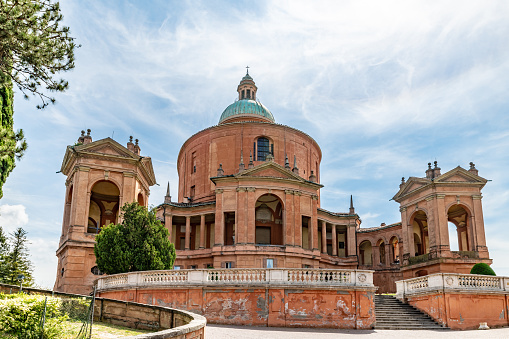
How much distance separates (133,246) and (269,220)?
1698 centimetres

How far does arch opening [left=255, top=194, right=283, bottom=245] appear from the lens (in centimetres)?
3975

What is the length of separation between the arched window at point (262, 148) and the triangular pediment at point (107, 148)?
43.5ft

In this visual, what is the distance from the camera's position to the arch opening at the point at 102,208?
39622mm

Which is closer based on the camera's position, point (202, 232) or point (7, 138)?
point (7, 138)

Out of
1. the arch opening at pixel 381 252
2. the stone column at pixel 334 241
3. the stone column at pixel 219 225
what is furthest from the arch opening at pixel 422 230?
the stone column at pixel 219 225

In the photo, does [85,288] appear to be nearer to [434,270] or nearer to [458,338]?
[458,338]

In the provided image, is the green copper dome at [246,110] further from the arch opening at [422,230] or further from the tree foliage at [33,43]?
the tree foliage at [33,43]

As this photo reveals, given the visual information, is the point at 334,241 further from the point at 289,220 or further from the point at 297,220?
the point at 289,220

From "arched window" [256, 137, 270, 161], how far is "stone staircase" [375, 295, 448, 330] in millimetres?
21928

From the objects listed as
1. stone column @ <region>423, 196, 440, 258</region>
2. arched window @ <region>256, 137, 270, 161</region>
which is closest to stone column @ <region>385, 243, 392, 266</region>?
stone column @ <region>423, 196, 440, 258</region>

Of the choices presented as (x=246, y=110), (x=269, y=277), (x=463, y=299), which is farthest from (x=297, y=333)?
(x=246, y=110)

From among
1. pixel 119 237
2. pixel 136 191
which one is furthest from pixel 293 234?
pixel 119 237

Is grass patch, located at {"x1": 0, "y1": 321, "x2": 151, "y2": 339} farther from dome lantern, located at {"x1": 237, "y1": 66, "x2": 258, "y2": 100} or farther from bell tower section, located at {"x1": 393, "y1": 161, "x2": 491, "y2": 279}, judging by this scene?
dome lantern, located at {"x1": 237, "y1": 66, "x2": 258, "y2": 100}

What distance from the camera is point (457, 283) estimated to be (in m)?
22.8
